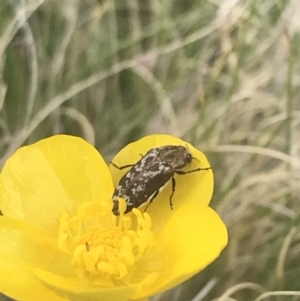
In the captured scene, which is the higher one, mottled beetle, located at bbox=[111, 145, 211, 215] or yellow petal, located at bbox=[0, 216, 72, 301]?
mottled beetle, located at bbox=[111, 145, 211, 215]

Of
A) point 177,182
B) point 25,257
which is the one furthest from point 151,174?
point 25,257

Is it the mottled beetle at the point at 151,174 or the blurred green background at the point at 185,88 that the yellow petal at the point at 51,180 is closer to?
the mottled beetle at the point at 151,174

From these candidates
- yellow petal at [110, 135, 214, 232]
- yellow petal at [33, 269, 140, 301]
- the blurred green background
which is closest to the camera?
yellow petal at [33, 269, 140, 301]

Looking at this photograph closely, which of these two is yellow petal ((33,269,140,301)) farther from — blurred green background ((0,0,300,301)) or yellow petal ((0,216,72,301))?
blurred green background ((0,0,300,301))

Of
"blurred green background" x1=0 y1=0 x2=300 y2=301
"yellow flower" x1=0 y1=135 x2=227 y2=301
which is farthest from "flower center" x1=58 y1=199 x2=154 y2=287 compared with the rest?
"blurred green background" x1=0 y1=0 x2=300 y2=301

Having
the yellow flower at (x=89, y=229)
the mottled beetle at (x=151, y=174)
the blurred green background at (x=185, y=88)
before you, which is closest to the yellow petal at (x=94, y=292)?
the yellow flower at (x=89, y=229)

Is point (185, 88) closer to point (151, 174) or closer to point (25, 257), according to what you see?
point (151, 174)
